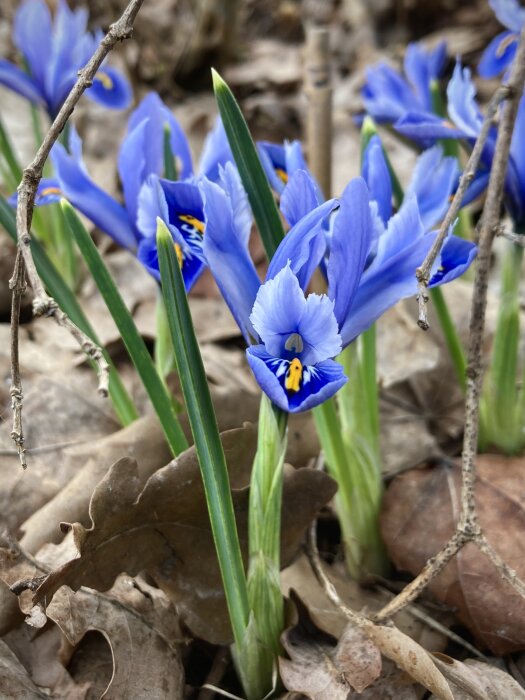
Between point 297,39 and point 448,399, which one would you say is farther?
point 297,39

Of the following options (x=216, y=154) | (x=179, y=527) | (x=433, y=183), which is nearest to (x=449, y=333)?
(x=433, y=183)

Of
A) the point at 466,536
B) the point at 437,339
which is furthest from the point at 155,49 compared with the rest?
the point at 466,536

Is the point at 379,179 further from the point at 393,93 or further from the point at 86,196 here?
the point at 393,93

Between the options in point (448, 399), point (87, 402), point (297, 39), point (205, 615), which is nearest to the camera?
point (205, 615)

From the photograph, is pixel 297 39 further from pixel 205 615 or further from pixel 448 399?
pixel 205 615

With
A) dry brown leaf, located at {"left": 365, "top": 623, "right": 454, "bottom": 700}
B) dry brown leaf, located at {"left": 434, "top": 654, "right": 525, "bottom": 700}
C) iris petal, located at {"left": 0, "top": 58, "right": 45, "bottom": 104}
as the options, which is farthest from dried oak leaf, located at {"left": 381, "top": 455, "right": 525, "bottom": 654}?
iris petal, located at {"left": 0, "top": 58, "right": 45, "bottom": 104}
